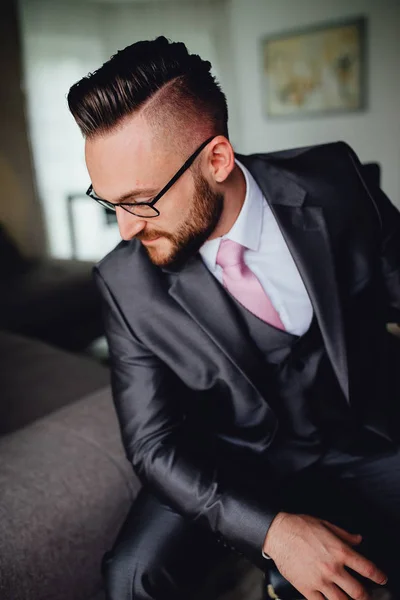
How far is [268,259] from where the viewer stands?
4.31 feet

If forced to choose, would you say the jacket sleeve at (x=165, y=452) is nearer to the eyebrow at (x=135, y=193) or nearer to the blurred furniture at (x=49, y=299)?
the eyebrow at (x=135, y=193)

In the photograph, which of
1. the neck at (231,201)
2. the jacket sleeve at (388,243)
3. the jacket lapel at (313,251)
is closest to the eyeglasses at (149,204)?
the neck at (231,201)

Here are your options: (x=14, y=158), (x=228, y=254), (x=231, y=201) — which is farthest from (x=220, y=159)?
(x=14, y=158)

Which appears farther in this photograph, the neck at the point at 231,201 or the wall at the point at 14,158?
the wall at the point at 14,158

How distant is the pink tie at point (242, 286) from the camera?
1.26 meters

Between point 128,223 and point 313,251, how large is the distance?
0.49m

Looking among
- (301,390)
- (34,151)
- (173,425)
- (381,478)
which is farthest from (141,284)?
(34,151)

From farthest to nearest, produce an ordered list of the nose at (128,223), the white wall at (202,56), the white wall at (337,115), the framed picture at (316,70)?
the framed picture at (316,70) → the white wall at (337,115) → the white wall at (202,56) → the nose at (128,223)

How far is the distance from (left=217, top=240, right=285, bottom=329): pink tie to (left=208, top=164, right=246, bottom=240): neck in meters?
0.05

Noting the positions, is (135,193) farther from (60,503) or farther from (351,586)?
(351,586)

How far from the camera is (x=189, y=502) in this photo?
3.62 feet

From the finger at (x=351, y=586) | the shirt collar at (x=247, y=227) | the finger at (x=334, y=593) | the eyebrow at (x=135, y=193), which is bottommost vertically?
the finger at (x=334, y=593)

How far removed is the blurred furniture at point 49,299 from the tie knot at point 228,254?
135 cm

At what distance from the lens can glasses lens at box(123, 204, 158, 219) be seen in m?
1.11
